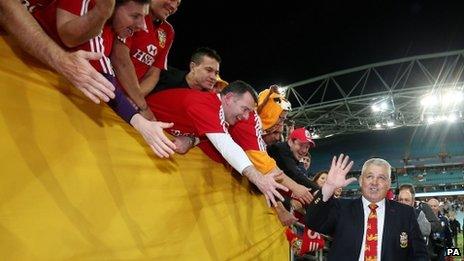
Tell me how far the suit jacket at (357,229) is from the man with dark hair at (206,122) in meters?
0.96

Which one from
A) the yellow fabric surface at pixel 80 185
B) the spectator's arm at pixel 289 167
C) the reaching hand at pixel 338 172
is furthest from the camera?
the spectator's arm at pixel 289 167

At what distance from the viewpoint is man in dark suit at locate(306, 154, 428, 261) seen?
3340 millimetres

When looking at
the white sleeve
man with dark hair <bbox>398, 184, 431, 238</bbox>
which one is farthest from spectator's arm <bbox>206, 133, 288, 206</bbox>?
man with dark hair <bbox>398, 184, 431, 238</bbox>

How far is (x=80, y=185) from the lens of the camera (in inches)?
61.5

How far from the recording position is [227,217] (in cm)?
274

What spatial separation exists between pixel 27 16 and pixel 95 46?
16.3 inches

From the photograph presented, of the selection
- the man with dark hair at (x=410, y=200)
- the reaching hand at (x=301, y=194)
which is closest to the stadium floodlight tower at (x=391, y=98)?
the man with dark hair at (x=410, y=200)

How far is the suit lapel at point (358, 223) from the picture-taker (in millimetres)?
3369

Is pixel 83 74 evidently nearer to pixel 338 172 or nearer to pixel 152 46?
pixel 152 46

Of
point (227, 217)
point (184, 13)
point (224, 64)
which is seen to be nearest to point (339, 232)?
point (227, 217)

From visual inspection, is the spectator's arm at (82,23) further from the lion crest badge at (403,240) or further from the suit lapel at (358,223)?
the lion crest badge at (403,240)

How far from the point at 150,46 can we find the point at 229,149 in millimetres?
864

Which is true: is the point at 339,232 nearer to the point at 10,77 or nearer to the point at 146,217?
the point at 146,217

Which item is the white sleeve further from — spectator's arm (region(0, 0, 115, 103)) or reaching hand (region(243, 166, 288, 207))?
spectator's arm (region(0, 0, 115, 103))
